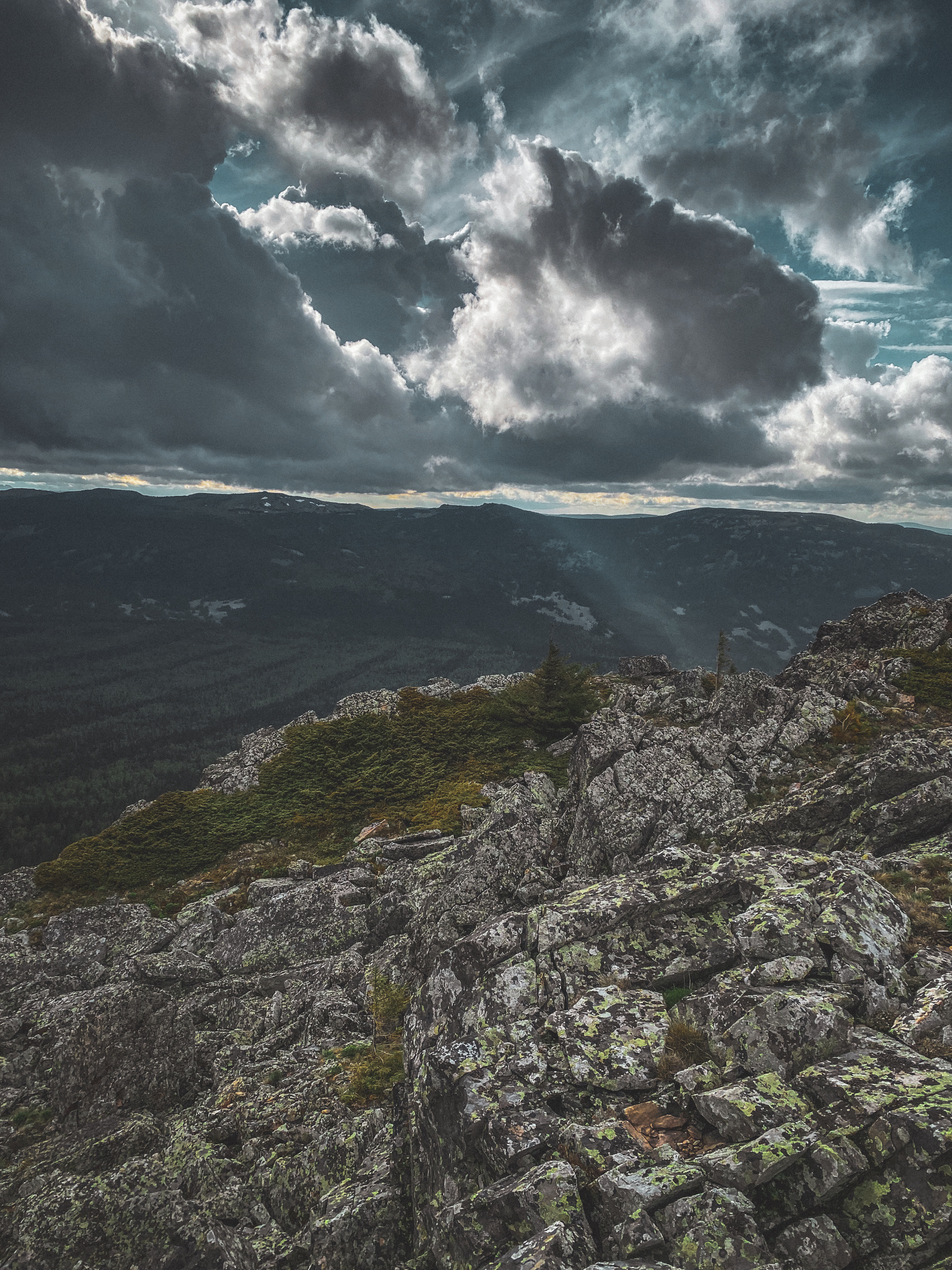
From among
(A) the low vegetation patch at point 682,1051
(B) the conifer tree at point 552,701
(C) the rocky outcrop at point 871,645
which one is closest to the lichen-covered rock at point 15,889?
(B) the conifer tree at point 552,701

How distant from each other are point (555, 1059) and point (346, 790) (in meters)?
34.6

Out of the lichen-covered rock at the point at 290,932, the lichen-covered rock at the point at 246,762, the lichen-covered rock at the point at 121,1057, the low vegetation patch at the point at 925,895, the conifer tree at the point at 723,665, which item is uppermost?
the low vegetation patch at the point at 925,895

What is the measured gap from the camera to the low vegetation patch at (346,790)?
38.8 metres

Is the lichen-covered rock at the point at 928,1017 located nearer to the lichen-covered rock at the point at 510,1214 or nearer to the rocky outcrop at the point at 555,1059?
the rocky outcrop at the point at 555,1059

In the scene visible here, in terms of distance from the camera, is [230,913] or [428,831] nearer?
[230,913]

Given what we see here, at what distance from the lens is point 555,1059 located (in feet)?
36.7

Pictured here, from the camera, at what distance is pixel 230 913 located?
102 ft

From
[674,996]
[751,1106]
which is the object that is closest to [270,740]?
[674,996]

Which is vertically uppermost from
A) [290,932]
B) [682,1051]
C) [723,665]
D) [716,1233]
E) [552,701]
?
[716,1233]

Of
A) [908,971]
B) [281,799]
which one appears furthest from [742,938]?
[281,799]

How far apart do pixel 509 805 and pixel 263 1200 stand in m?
17.5

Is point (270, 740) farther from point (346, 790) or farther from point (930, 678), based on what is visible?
point (930, 678)

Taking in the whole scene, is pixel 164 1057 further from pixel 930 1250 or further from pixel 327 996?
pixel 930 1250

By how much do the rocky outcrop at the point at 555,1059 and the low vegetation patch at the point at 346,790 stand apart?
10.9 m
